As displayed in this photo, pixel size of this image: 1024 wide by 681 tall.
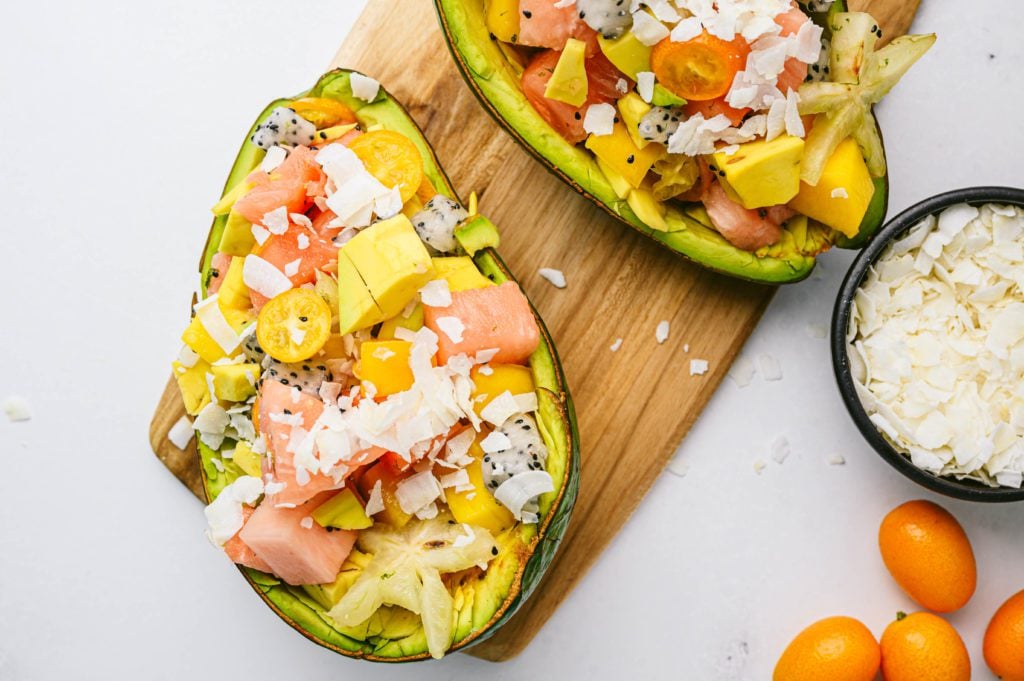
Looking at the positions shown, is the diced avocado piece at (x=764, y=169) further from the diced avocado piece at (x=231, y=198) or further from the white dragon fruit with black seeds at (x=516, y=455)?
the diced avocado piece at (x=231, y=198)

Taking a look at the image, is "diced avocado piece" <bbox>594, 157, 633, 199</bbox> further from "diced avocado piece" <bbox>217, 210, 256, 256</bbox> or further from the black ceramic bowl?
"diced avocado piece" <bbox>217, 210, 256, 256</bbox>

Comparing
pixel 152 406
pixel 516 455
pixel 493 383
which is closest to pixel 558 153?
pixel 493 383

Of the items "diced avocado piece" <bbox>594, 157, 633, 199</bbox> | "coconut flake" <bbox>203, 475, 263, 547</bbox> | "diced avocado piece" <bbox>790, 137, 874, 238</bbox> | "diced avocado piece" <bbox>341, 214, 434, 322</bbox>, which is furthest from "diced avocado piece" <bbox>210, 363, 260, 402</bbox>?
"diced avocado piece" <bbox>790, 137, 874, 238</bbox>

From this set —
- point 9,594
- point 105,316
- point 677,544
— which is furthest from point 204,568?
point 677,544

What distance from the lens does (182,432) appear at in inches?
75.9

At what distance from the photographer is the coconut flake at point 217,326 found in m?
1.65

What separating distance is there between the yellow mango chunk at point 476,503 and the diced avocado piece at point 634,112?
58 cm

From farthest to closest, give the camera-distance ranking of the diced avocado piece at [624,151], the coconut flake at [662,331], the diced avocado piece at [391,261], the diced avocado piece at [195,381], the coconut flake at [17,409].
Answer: the coconut flake at [17,409]
the coconut flake at [662,331]
the diced avocado piece at [195,381]
the diced avocado piece at [624,151]
the diced avocado piece at [391,261]

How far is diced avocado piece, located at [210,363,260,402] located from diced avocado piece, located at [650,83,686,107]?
2.65ft

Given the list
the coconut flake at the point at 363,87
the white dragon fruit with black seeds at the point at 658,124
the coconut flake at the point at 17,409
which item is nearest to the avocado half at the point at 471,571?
the coconut flake at the point at 363,87

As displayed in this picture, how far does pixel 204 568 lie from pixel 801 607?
1249 mm

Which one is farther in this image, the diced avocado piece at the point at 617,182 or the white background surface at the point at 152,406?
the white background surface at the point at 152,406

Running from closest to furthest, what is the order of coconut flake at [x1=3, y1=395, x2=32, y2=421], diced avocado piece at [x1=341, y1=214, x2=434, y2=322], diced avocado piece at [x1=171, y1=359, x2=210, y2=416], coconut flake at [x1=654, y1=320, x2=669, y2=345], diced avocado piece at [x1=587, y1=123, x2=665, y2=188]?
diced avocado piece at [x1=341, y1=214, x2=434, y2=322]
diced avocado piece at [x1=587, y1=123, x2=665, y2=188]
diced avocado piece at [x1=171, y1=359, x2=210, y2=416]
coconut flake at [x1=654, y1=320, x2=669, y2=345]
coconut flake at [x1=3, y1=395, x2=32, y2=421]

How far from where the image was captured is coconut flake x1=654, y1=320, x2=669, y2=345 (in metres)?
1.87
